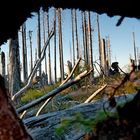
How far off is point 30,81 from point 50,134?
3.85 ft

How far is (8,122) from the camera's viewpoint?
2119 mm

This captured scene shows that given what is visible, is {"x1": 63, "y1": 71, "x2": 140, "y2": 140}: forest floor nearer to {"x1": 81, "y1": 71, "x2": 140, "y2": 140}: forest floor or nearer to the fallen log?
{"x1": 81, "y1": 71, "x2": 140, "y2": 140}: forest floor

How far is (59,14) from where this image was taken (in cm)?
4091

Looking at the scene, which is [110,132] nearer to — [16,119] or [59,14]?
[16,119]

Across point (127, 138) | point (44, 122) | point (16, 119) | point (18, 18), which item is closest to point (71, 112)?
point (44, 122)

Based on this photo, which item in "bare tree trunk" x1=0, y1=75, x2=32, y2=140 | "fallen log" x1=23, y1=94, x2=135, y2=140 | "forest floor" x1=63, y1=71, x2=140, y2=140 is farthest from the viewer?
"fallen log" x1=23, y1=94, x2=135, y2=140

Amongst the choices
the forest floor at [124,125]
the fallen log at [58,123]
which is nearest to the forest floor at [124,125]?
the forest floor at [124,125]

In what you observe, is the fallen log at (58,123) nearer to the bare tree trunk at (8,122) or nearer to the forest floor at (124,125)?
the bare tree trunk at (8,122)

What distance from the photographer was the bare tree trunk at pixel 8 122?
2.10 metres

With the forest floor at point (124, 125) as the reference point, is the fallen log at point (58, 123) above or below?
below

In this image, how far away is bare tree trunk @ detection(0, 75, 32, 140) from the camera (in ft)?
6.88

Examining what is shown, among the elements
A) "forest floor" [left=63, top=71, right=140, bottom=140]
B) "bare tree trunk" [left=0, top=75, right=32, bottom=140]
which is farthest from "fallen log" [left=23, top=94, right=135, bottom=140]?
"forest floor" [left=63, top=71, right=140, bottom=140]

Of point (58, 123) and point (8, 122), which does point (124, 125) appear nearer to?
point (8, 122)

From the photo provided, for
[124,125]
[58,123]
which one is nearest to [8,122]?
[124,125]
